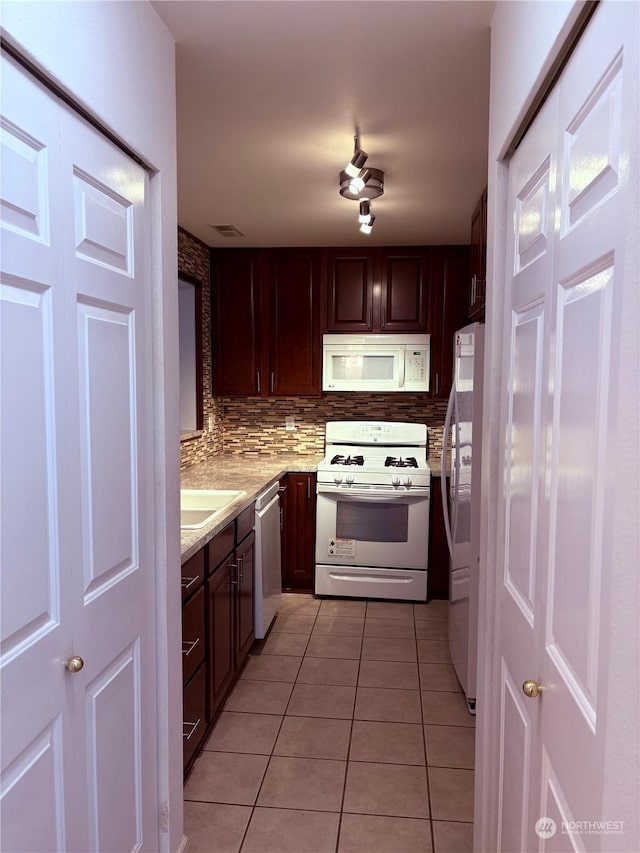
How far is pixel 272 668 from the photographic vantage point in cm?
322

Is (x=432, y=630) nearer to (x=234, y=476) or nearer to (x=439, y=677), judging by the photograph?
(x=439, y=677)

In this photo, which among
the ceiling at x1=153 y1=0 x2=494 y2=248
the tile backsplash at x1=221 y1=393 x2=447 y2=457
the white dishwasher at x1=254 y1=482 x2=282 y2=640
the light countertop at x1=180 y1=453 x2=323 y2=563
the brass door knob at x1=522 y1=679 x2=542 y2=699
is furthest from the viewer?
the tile backsplash at x1=221 y1=393 x2=447 y2=457

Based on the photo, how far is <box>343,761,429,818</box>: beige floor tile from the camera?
84.5 inches

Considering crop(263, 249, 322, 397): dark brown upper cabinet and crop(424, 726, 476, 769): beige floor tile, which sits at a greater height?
crop(263, 249, 322, 397): dark brown upper cabinet

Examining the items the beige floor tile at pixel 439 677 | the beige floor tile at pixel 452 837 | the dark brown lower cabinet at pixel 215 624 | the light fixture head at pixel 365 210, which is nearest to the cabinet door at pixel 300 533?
the dark brown lower cabinet at pixel 215 624

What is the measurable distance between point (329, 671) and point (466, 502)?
3.93 feet

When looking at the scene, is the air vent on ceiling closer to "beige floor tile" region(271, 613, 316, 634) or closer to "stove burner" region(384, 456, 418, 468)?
"stove burner" region(384, 456, 418, 468)

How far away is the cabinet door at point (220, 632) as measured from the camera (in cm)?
247

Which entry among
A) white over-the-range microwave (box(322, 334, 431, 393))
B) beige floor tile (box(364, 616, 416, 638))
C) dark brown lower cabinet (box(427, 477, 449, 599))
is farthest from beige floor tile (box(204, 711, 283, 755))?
white over-the-range microwave (box(322, 334, 431, 393))

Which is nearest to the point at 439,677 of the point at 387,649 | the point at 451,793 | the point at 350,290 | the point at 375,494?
the point at 387,649

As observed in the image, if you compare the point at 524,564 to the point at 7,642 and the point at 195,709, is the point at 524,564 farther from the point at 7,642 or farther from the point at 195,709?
the point at 195,709

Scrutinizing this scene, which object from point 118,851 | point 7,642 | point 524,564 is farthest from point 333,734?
point 7,642

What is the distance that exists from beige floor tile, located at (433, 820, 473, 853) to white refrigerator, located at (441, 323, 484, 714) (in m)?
0.75

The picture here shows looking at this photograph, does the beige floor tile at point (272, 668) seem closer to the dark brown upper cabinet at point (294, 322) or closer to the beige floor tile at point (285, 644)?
the beige floor tile at point (285, 644)
